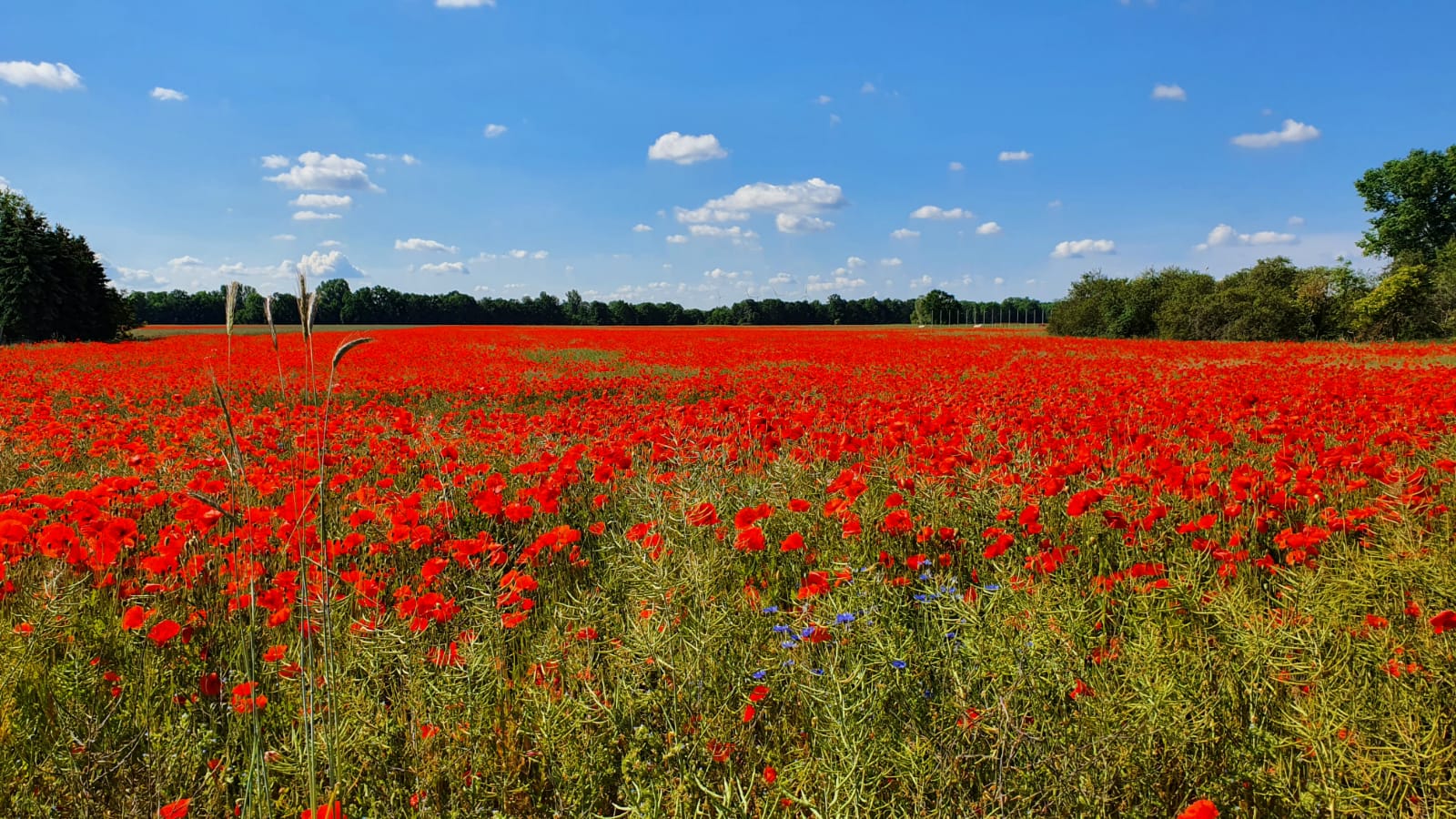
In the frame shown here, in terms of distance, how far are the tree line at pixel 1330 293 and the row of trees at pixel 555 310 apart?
181 feet

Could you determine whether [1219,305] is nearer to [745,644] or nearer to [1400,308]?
[1400,308]

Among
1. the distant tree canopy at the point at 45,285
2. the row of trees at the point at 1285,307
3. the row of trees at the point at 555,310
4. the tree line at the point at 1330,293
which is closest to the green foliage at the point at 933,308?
the row of trees at the point at 555,310

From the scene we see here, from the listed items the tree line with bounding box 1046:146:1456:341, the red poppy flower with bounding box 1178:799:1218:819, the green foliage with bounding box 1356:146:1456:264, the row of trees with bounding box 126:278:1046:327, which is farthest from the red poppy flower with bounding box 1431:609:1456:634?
the row of trees with bounding box 126:278:1046:327

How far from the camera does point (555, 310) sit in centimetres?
9850

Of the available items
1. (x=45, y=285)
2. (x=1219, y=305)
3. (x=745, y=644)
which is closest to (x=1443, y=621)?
(x=745, y=644)

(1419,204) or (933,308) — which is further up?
(1419,204)

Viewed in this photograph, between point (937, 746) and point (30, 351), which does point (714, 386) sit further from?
point (30, 351)

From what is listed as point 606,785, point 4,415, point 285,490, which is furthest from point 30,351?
point 606,785

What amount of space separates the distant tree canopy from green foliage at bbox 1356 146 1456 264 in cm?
7196

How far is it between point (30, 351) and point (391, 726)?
83.6ft

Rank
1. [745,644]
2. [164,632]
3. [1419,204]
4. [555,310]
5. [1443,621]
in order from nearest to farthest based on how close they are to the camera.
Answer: [1443,621], [164,632], [745,644], [1419,204], [555,310]

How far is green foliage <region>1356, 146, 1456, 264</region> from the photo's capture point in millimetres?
44750

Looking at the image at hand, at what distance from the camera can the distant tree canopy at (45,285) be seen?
1123 inches

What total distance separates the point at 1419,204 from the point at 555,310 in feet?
287
